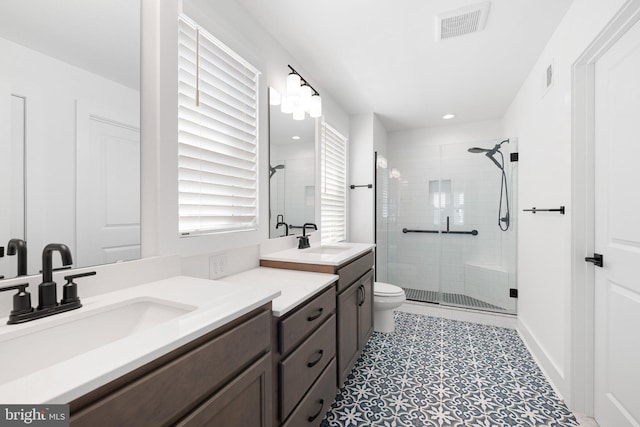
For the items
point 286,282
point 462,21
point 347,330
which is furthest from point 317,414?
point 462,21

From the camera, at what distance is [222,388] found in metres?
0.83

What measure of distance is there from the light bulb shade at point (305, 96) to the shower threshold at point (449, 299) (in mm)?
2668

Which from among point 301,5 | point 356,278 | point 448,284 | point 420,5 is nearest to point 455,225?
point 448,284

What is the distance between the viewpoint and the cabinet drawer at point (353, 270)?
1808 millimetres

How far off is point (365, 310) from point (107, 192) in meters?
1.93

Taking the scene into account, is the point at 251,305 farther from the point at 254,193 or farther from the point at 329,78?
the point at 329,78

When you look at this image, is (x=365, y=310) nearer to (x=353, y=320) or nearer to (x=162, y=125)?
(x=353, y=320)

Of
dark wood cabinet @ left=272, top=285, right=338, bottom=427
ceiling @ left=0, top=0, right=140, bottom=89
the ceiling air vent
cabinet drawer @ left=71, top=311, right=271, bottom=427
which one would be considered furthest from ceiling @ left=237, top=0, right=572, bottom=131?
cabinet drawer @ left=71, top=311, right=271, bottom=427

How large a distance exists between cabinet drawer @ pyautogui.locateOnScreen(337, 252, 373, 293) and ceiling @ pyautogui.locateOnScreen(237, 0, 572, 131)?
1634 mm

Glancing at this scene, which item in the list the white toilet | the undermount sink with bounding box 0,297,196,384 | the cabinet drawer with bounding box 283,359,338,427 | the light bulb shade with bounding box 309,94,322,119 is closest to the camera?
the undermount sink with bounding box 0,297,196,384

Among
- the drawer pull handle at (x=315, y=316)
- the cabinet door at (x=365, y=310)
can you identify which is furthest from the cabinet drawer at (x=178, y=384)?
the cabinet door at (x=365, y=310)

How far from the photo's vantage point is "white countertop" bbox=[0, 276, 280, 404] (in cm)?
50

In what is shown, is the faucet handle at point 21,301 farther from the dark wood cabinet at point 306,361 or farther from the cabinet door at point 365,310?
the cabinet door at point 365,310

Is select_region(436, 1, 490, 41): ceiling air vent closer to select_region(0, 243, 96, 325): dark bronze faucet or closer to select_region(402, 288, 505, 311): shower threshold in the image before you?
select_region(0, 243, 96, 325): dark bronze faucet
